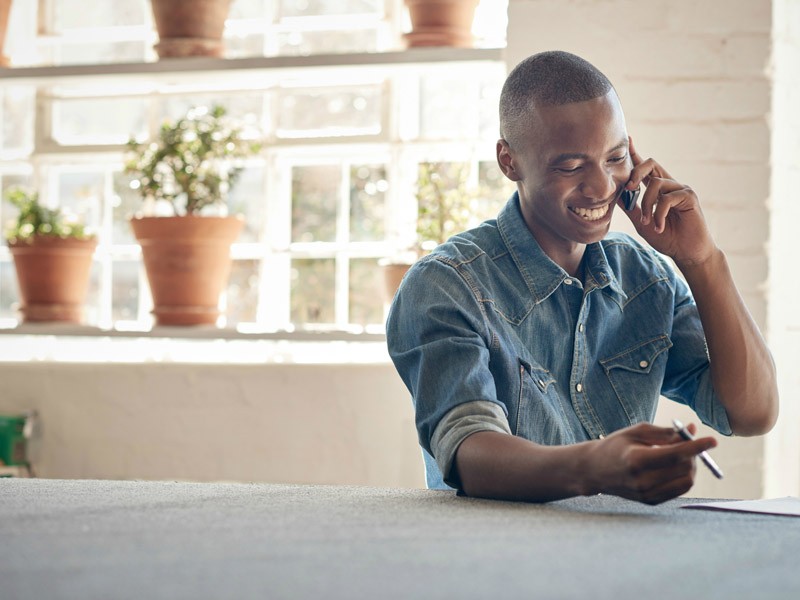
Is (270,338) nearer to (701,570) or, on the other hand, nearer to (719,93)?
(719,93)

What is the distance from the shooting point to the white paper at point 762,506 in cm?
119

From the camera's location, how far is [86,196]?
331 centimetres

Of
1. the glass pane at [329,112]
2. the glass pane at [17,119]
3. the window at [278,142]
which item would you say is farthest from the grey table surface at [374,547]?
the glass pane at [17,119]

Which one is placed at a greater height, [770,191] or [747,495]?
[770,191]

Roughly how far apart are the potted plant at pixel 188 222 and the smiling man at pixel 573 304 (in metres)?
1.28

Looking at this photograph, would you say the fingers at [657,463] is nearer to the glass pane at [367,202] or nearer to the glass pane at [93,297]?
the glass pane at [367,202]

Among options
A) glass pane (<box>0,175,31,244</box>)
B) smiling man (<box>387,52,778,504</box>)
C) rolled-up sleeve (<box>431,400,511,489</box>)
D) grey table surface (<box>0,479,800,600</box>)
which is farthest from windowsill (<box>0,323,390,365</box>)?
grey table surface (<box>0,479,800,600</box>)

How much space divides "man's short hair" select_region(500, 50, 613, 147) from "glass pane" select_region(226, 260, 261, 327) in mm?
1556

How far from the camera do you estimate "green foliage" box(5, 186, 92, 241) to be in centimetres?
303

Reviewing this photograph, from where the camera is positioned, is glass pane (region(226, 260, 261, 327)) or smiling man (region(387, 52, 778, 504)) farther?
glass pane (region(226, 260, 261, 327))

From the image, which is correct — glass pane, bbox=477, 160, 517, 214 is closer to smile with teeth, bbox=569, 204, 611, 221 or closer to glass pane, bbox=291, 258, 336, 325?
glass pane, bbox=291, 258, 336, 325

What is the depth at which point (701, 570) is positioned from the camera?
0.87m

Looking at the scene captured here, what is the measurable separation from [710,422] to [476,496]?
621 mm

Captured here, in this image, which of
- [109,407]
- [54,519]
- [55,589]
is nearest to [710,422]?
[54,519]
